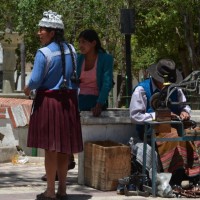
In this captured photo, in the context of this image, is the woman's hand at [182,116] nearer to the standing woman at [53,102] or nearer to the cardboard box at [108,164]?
the cardboard box at [108,164]

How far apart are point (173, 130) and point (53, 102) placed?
1.43 metres

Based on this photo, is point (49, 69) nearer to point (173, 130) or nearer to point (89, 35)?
point (89, 35)

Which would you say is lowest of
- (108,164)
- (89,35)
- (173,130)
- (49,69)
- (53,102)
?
(108,164)

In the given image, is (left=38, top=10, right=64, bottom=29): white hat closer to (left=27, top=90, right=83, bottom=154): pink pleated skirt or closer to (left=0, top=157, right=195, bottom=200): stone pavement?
(left=27, top=90, right=83, bottom=154): pink pleated skirt

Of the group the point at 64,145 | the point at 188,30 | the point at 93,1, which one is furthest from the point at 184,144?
the point at 188,30

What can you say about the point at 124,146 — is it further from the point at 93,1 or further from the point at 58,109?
the point at 93,1

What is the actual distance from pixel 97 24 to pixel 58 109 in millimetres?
15395

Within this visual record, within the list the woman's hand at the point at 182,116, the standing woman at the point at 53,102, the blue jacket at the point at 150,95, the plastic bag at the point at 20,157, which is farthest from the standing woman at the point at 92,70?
the plastic bag at the point at 20,157

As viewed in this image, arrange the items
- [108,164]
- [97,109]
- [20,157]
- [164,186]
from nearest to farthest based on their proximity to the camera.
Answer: [164,186] < [108,164] < [97,109] < [20,157]

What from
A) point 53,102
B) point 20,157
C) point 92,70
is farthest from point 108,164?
point 20,157

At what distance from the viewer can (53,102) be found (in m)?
7.25

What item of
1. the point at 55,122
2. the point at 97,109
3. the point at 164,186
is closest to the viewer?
the point at 55,122

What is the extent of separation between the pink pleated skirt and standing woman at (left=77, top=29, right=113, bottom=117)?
→ 107 centimetres

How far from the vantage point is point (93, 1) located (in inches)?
822
